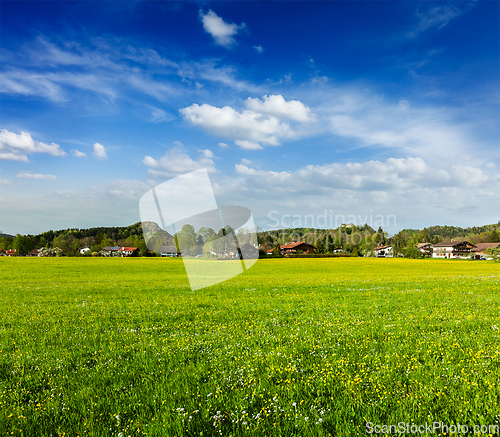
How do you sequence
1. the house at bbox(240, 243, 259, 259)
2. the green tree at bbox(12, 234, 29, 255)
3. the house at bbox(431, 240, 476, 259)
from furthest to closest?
the house at bbox(431, 240, 476, 259) < the green tree at bbox(12, 234, 29, 255) < the house at bbox(240, 243, 259, 259)

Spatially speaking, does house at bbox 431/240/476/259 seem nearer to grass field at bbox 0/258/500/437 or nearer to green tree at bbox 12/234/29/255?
grass field at bbox 0/258/500/437

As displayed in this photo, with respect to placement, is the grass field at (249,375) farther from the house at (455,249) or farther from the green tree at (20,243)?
the house at (455,249)

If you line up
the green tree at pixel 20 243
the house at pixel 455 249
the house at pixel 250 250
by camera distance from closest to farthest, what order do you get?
1. the house at pixel 250 250
2. the green tree at pixel 20 243
3. the house at pixel 455 249

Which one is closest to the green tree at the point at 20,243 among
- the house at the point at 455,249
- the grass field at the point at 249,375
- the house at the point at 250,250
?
the house at the point at 250,250

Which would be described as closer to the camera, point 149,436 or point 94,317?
point 149,436

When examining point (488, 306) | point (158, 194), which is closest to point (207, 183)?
point (158, 194)

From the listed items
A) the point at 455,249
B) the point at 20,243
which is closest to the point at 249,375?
the point at 20,243

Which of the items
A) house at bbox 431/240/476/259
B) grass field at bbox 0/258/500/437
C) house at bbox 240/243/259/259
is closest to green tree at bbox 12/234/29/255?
house at bbox 240/243/259/259

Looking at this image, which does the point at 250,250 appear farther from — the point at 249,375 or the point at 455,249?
the point at 455,249

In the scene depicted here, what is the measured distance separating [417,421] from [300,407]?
6.70ft

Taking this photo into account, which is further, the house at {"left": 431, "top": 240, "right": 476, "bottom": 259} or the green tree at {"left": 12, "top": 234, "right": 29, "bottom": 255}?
the house at {"left": 431, "top": 240, "right": 476, "bottom": 259}

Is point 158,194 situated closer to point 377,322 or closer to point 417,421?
point 377,322

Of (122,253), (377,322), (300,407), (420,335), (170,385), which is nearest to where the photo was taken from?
(300,407)

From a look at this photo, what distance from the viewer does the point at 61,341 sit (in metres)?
10.4
